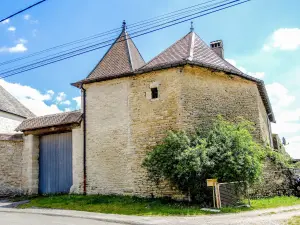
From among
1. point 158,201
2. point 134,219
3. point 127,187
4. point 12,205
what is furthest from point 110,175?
point 134,219

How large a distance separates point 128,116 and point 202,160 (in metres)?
4.58

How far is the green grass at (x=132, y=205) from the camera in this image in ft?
33.5

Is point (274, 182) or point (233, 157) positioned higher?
point (233, 157)

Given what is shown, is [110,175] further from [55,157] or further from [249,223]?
[249,223]

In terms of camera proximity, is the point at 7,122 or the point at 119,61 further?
the point at 7,122

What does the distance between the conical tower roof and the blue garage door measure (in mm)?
3662

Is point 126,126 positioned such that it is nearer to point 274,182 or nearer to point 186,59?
point 186,59

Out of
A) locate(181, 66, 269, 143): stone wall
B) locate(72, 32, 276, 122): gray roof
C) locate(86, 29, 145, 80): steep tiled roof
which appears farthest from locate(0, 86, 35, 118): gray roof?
locate(181, 66, 269, 143): stone wall

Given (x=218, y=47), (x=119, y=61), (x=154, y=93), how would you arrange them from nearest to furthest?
(x=154, y=93) → (x=119, y=61) → (x=218, y=47)

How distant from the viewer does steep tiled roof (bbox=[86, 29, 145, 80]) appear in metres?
15.2

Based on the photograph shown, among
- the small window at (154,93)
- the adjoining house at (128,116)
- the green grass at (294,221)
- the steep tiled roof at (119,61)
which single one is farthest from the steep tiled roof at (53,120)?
the green grass at (294,221)

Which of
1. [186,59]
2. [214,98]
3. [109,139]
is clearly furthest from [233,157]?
[109,139]

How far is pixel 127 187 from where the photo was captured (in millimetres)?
13680

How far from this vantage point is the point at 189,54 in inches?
553
